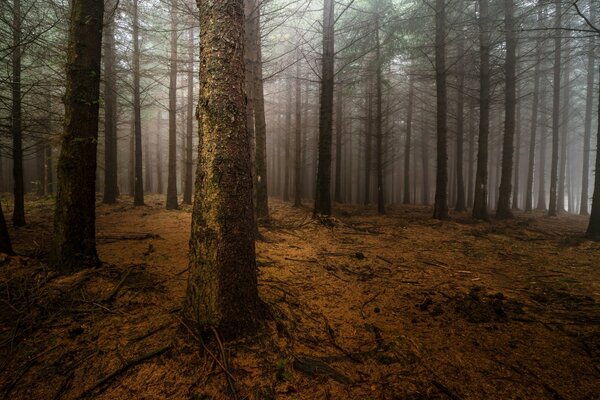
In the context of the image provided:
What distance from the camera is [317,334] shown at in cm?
290

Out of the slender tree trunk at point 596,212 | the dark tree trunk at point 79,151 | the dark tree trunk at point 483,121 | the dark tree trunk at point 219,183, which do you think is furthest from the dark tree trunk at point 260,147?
the slender tree trunk at point 596,212

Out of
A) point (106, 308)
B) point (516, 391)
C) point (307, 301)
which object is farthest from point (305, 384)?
point (106, 308)

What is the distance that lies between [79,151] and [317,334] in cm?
423

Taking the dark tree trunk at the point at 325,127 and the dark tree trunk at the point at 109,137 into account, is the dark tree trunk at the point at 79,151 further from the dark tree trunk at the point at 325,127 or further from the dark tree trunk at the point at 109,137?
the dark tree trunk at the point at 109,137

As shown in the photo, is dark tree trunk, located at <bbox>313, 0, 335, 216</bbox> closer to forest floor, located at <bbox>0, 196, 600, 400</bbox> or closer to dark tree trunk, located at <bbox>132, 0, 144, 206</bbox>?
forest floor, located at <bbox>0, 196, 600, 400</bbox>

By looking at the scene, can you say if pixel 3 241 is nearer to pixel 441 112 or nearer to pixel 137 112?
pixel 137 112

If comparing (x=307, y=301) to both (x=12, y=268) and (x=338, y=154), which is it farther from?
(x=338, y=154)

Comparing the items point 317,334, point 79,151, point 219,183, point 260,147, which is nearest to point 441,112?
point 260,147

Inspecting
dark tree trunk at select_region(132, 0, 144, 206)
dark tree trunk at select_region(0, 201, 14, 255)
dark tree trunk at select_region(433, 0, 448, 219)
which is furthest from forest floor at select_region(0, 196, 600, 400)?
dark tree trunk at select_region(132, 0, 144, 206)

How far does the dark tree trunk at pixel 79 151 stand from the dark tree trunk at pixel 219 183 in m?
2.53

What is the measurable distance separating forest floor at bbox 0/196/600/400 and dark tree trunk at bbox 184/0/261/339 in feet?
1.14

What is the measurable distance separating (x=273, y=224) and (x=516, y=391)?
7.46 m

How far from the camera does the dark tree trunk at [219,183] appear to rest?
2.55 m

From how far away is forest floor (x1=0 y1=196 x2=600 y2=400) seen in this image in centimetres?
219
